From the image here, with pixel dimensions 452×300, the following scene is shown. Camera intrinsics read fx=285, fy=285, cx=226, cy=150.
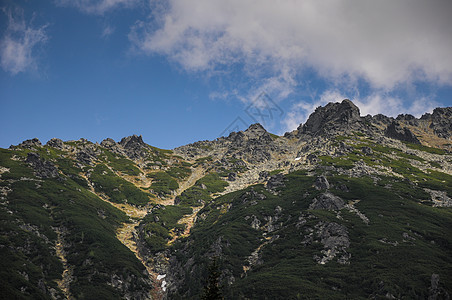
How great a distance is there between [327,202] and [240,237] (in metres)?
37.7

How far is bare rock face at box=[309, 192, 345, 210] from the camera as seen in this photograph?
11288 centimetres

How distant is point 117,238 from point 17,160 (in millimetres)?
81457

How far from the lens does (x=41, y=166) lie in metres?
151

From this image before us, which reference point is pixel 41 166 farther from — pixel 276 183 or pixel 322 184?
pixel 322 184

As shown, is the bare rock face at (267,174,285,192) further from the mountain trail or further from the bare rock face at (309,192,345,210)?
the mountain trail

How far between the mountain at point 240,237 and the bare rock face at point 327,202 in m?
0.61

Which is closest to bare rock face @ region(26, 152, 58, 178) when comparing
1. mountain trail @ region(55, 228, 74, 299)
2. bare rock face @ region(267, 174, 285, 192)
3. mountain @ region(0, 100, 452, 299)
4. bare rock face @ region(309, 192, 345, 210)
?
mountain @ region(0, 100, 452, 299)

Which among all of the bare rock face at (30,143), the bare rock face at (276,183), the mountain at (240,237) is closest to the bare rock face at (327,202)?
the mountain at (240,237)

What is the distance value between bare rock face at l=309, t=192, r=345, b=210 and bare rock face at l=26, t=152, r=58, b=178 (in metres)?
130

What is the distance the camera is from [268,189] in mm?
156000

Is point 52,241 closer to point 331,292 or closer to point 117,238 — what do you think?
point 117,238

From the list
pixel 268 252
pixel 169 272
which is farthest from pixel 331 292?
pixel 169 272

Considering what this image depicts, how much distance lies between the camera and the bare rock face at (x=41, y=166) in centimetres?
14688

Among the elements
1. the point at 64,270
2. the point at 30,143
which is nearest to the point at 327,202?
the point at 64,270
